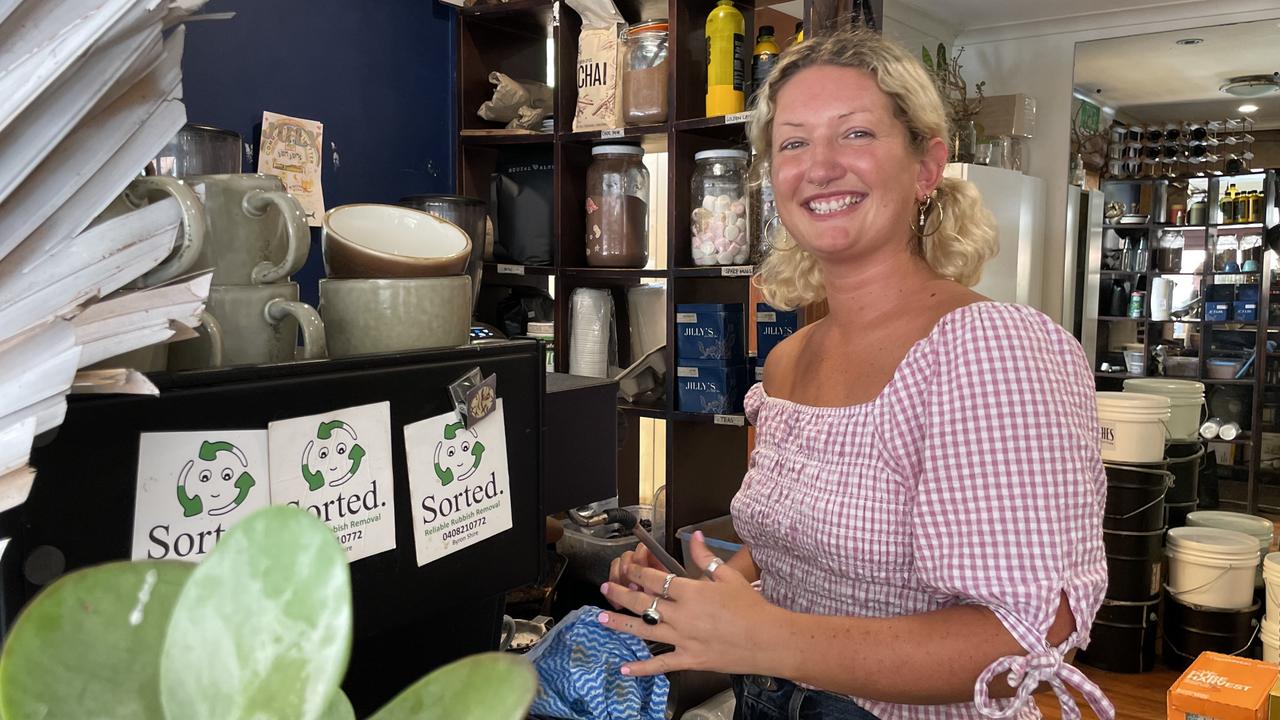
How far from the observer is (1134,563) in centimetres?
395

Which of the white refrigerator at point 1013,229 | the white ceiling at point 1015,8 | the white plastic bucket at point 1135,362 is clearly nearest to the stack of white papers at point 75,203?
the white refrigerator at point 1013,229

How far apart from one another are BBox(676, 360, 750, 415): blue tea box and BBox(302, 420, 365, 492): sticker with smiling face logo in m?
1.86

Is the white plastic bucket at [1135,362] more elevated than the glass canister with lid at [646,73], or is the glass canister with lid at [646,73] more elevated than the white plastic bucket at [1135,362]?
the glass canister with lid at [646,73]

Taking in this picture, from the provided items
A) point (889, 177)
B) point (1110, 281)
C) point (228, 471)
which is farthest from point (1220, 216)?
point (228, 471)

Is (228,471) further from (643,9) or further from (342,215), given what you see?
(643,9)

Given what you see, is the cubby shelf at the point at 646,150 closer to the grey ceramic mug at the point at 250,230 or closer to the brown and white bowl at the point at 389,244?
the brown and white bowl at the point at 389,244

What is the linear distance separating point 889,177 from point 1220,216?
18.2 ft

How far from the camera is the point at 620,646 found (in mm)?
1062

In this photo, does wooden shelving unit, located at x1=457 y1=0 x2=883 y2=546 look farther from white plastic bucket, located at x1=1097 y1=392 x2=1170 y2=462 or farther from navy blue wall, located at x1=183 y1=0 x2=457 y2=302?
white plastic bucket, located at x1=1097 y1=392 x2=1170 y2=462

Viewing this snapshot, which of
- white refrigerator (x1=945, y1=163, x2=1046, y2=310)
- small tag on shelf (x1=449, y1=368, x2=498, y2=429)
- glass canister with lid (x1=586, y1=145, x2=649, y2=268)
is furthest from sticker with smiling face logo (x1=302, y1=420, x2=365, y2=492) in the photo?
white refrigerator (x1=945, y1=163, x2=1046, y2=310)

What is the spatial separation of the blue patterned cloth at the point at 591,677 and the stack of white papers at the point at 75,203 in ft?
2.06

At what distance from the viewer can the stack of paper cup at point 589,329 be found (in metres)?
2.68

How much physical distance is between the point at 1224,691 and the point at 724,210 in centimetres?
191

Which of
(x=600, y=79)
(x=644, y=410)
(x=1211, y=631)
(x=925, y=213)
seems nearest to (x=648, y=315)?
(x=644, y=410)
